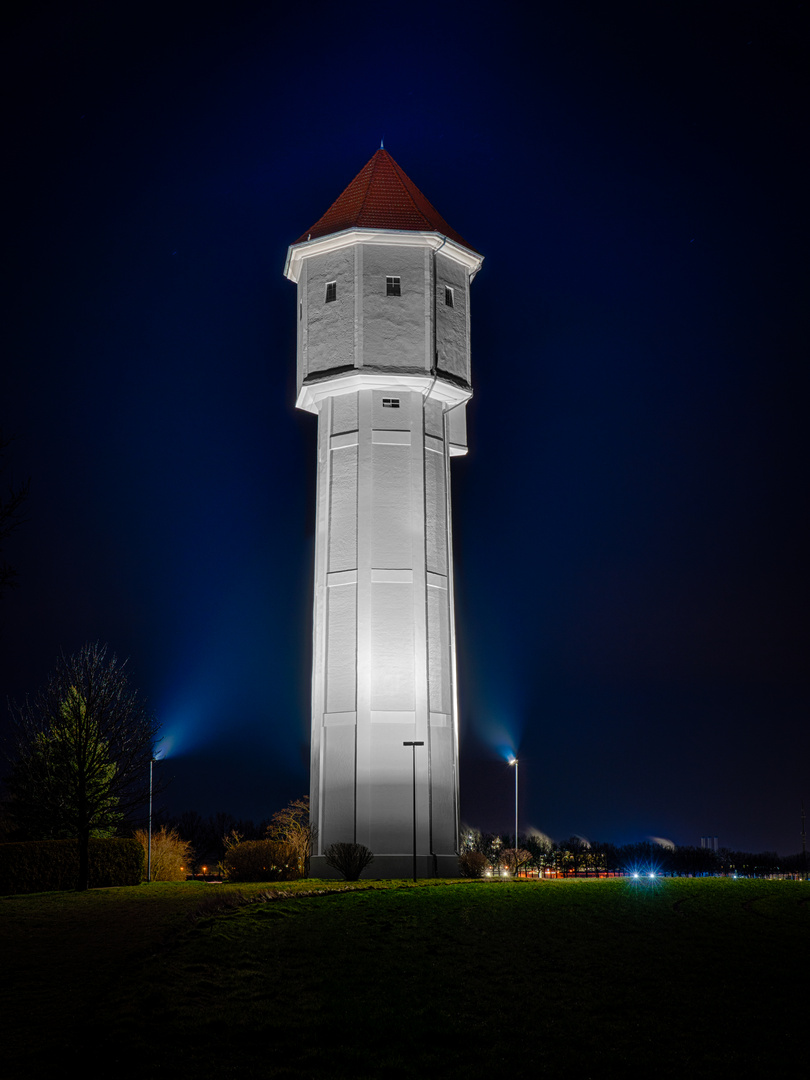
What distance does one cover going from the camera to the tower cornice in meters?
39.4

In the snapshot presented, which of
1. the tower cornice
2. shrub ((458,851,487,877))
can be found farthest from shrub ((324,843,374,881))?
the tower cornice

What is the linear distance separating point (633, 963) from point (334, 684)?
66.1 feet

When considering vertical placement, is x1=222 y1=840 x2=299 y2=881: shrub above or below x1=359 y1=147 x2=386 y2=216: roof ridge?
below

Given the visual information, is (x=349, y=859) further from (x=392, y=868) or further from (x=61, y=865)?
(x=61, y=865)

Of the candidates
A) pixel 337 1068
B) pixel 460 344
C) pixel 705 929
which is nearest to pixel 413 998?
pixel 337 1068

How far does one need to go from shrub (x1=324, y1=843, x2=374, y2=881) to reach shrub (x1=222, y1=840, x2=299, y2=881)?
268 centimetres

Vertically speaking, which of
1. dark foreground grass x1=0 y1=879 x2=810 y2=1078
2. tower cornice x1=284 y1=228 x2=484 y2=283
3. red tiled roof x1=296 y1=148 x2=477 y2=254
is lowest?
dark foreground grass x1=0 y1=879 x2=810 y2=1078

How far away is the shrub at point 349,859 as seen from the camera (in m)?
32.3

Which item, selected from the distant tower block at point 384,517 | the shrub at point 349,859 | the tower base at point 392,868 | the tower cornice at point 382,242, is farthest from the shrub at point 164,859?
the tower cornice at point 382,242

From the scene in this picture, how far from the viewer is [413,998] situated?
15.0 meters

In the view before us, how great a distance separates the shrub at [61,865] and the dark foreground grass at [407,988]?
327 inches

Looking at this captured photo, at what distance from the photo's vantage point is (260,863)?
35.7 m

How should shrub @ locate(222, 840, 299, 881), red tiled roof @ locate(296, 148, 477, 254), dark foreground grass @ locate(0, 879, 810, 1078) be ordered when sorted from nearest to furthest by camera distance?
dark foreground grass @ locate(0, 879, 810, 1078) < shrub @ locate(222, 840, 299, 881) < red tiled roof @ locate(296, 148, 477, 254)

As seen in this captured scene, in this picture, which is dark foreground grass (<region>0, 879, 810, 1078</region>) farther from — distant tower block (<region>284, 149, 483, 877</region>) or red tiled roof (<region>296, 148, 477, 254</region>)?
red tiled roof (<region>296, 148, 477, 254</region>)
